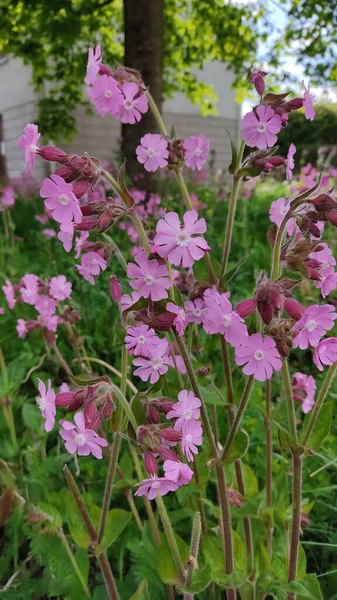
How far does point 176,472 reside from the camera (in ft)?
2.35

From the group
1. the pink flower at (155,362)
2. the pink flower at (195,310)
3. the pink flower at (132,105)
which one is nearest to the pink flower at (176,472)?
the pink flower at (155,362)

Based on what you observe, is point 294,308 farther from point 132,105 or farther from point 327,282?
point 132,105

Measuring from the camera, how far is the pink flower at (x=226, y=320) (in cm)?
72

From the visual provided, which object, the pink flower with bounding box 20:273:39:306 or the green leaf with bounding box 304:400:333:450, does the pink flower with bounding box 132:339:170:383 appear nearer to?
the green leaf with bounding box 304:400:333:450

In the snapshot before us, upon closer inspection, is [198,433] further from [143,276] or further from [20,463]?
[20,463]

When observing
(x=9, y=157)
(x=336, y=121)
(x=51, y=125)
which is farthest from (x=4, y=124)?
(x=336, y=121)

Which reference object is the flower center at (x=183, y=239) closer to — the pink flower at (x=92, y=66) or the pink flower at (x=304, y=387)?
the pink flower at (x=92, y=66)

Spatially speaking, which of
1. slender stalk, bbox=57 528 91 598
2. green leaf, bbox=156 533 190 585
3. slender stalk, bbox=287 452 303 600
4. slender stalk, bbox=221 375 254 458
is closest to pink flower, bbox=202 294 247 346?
slender stalk, bbox=221 375 254 458

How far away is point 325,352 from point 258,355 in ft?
0.39

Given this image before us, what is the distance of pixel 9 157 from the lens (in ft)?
37.2

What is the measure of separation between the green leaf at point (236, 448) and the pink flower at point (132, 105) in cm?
58

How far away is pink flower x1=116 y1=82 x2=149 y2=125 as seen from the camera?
94 centimetres

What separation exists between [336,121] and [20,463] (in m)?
15.7

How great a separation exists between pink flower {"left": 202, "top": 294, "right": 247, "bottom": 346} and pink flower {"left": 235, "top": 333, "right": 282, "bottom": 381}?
0.01 metres
